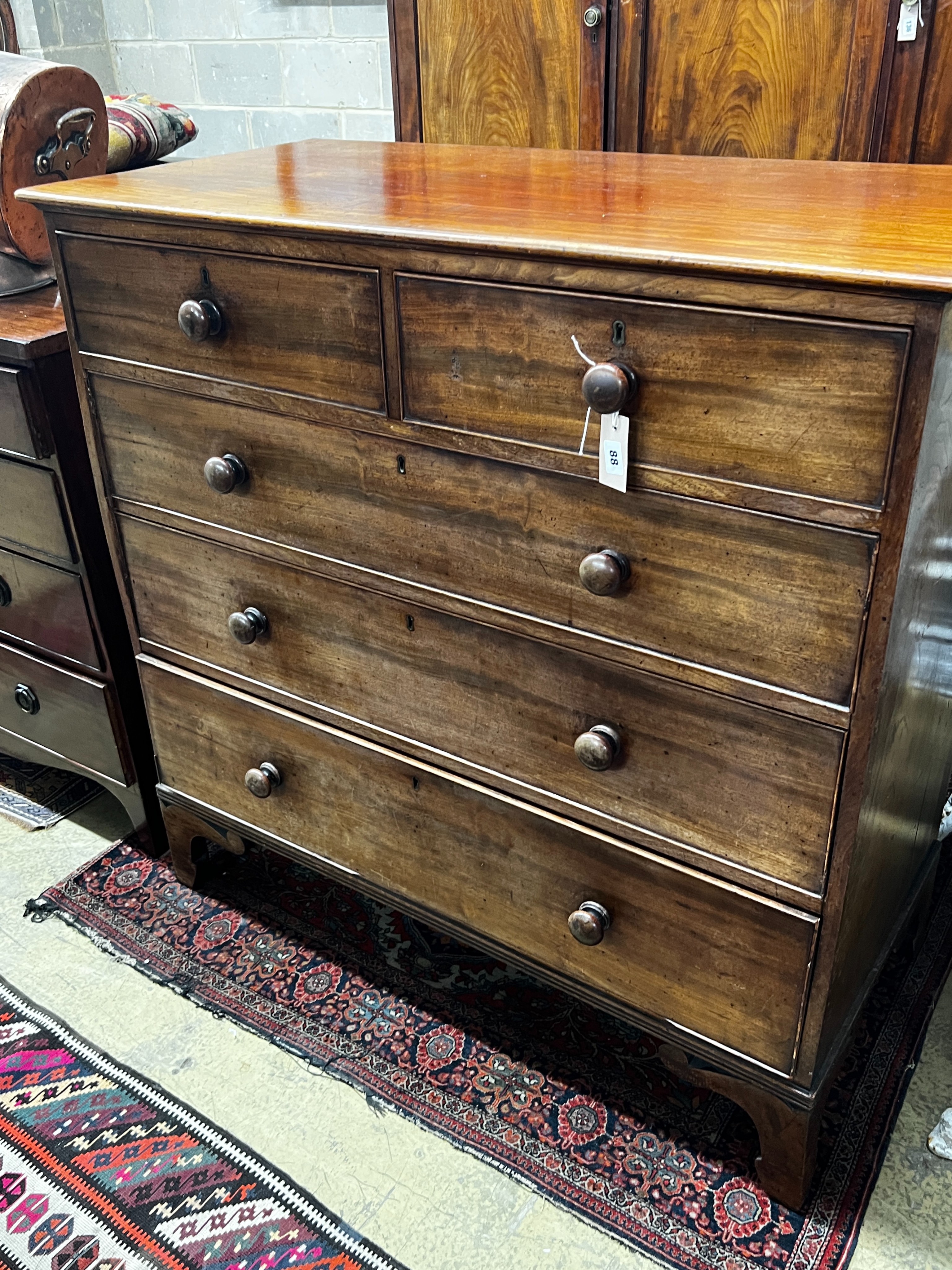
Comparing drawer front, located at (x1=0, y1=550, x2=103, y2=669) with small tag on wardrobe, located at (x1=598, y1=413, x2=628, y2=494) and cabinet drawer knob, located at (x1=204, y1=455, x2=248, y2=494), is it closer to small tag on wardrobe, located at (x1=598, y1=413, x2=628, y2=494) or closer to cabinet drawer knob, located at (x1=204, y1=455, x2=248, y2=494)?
cabinet drawer knob, located at (x1=204, y1=455, x2=248, y2=494)

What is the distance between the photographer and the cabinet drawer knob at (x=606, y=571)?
1.05 metres

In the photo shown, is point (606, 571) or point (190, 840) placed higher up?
point (606, 571)

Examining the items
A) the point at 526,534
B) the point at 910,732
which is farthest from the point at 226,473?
the point at 910,732

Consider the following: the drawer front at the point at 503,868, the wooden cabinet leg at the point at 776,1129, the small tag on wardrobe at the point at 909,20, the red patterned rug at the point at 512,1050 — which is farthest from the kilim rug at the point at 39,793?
the small tag on wardrobe at the point at 909,20

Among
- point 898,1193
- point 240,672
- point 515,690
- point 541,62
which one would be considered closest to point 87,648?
point 240,672

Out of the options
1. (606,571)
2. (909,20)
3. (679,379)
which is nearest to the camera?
(679,379)

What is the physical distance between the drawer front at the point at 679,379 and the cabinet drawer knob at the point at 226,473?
300mm

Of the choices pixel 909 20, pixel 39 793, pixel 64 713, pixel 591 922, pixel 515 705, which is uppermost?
pixel 909 20

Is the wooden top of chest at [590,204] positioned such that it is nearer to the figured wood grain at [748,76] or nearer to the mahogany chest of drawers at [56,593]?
the figured wood grain at [748,76]

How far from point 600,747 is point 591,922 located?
24 centimetres

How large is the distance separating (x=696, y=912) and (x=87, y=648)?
Answer: 1.07m

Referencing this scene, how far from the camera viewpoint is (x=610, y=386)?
0.96 m

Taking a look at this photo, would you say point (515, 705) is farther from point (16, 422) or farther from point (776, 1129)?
point (16, 422)

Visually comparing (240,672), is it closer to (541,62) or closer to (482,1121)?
(482,1121)
